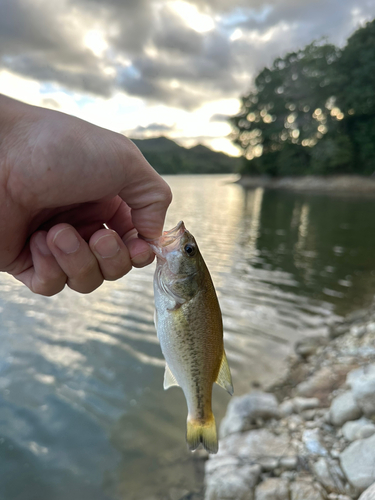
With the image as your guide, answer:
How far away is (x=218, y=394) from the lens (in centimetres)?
561

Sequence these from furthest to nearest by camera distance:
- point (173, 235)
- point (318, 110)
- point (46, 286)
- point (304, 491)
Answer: point (318, 110) → point (304, 491) → point (46, 286) → point (173, 235)

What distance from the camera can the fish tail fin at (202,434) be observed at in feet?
8.06

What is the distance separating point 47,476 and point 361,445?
3.79 meters

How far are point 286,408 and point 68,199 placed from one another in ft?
14.3

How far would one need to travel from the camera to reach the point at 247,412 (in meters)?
4.65

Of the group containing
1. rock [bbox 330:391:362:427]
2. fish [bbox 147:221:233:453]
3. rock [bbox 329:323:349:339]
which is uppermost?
fish [bbox 147:221:233:453]

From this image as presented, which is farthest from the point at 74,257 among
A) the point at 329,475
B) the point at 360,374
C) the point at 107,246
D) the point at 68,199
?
the point at 360,374

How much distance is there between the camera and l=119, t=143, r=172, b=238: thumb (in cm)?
235

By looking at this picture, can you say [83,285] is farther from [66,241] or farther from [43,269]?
[66,241]

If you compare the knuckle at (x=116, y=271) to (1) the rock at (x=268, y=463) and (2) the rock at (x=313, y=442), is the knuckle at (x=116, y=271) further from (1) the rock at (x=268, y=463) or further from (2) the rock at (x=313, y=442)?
(2) the rock at (x=313, y=442)

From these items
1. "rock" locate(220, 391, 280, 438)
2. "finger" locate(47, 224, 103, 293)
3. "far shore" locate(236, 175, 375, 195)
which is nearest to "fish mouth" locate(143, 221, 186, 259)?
"finger" locate(47, 224, 103, 293)

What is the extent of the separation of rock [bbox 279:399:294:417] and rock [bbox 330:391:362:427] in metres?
0.63

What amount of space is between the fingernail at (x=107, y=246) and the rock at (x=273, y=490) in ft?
9.73

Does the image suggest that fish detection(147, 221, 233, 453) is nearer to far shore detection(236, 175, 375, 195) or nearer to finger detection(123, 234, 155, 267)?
finger detection(123, 234, 155, 267)
